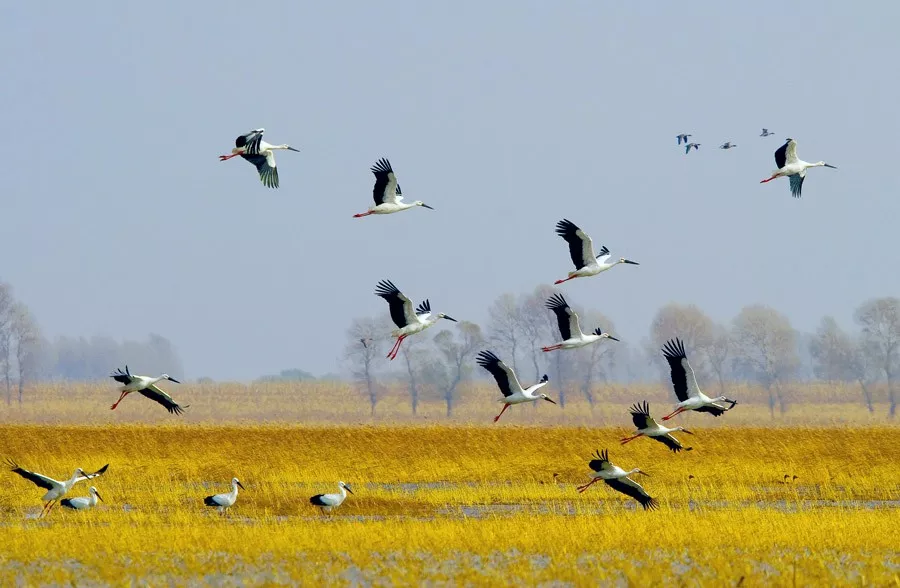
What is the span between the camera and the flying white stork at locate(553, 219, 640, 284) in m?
23.4

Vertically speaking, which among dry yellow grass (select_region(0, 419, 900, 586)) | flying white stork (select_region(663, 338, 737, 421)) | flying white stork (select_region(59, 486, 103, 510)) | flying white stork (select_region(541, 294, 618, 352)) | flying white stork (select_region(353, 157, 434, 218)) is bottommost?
dry yellow grass (select_region(0, 419, 900, 586))

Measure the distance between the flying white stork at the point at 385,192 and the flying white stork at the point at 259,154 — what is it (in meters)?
1.75

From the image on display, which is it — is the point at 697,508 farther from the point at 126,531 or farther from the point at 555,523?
the point at 126,531

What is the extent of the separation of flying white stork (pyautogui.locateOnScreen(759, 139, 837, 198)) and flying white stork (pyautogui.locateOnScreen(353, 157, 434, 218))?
26.7 feet

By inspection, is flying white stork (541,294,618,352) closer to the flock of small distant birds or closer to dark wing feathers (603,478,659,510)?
the flock of small distant birds

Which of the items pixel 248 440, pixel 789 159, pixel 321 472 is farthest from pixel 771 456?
pixel 248 440

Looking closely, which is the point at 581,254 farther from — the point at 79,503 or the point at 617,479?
the point at 79,503

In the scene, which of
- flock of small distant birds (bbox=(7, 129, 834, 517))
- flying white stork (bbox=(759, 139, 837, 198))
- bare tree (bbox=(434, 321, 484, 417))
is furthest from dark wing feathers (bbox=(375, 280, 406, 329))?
bare tree (bbox=(434, 321, 484, 417))

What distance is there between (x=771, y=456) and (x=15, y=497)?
1792 cm

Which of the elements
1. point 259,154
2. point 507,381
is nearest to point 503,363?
point 507,381

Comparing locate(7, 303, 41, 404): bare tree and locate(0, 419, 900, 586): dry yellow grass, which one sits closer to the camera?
locate(0, 419, 900, 586): dry yellow grass

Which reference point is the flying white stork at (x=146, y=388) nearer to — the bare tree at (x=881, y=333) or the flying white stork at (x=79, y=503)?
the flying white stork at (x=79, y=503)

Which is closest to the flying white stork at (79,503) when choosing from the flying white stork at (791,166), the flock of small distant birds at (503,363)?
the flock of small distant birds at (503,363)

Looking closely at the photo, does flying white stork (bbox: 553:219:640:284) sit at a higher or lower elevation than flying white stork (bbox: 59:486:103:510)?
higher
